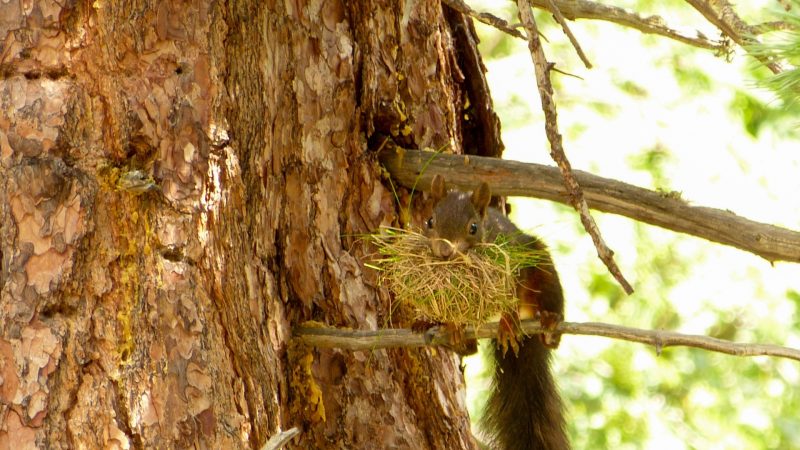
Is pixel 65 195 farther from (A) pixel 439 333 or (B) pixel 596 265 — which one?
(B) pixel 596 265

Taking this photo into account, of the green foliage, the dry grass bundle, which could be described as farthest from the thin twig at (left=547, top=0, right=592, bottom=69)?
the dry grass bundle

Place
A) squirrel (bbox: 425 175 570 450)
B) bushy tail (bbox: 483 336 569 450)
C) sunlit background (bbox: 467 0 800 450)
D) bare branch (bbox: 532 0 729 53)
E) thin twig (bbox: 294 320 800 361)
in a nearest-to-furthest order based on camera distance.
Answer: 1. thin twig (bbox: 294 320 800 361)
2. bare branch (bbox: 532 0 729 53)
3. squirrel (bbox: 425 175 570 450)
4. bushy tail (bbox: 483 336 569 450)
5. sunlit background (bbox: 467 0 800 450)

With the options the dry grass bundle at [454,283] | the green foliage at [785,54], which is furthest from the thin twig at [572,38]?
the dry grass bundle at [454,283]

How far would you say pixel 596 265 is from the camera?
519 centimetres

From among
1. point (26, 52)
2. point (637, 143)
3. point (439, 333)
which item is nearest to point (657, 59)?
point (637, 143)

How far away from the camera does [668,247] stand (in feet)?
16.7

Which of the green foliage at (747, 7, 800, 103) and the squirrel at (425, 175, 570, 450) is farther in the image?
the squirrel at (425, 175, 570, 450)

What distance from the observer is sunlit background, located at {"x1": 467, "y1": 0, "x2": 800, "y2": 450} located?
484cm

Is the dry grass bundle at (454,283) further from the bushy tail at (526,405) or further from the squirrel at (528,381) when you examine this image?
the bushy tail at (526,405)

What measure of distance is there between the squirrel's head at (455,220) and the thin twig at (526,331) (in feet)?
0.57

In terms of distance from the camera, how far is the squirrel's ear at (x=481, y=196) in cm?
235

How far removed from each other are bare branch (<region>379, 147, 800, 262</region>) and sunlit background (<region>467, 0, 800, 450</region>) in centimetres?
227

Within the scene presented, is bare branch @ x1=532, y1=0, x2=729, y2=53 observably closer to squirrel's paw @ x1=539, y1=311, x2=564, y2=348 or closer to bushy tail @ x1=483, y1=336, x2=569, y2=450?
squirrel's paw @ x1=539, y1=311, x2=564, y2=348

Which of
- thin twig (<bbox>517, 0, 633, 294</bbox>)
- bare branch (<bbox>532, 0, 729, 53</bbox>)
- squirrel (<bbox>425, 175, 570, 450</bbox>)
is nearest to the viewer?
thin twig (<bbox>517, 0, 633, 294</bbox>)
